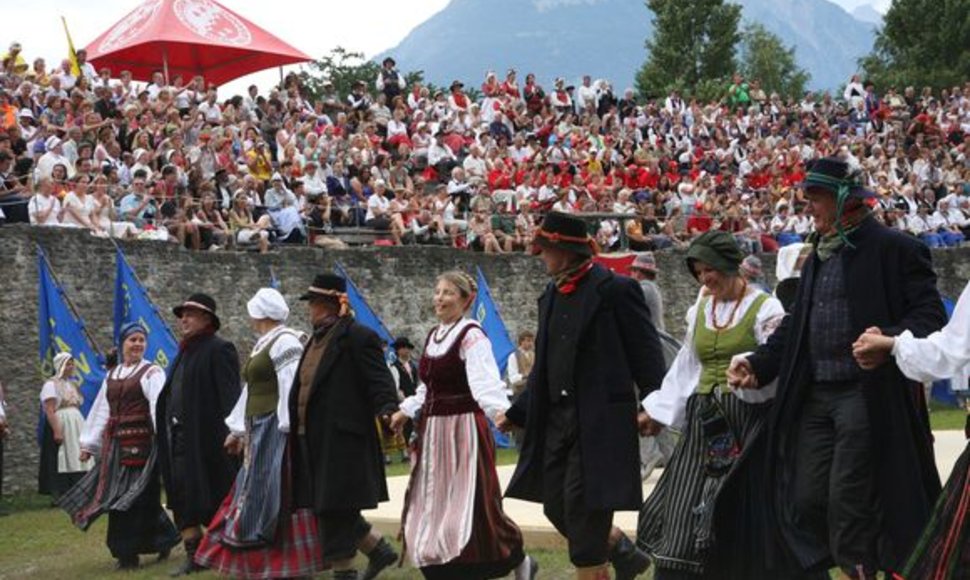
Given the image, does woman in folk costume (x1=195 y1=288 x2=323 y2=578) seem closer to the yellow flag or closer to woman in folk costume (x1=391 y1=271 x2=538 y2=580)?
woman in folk costume (x1=391 y1=271 x2=538 y2=580)

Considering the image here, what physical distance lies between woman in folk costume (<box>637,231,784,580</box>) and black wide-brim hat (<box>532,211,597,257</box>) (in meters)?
0.51

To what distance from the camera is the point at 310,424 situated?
9234mm

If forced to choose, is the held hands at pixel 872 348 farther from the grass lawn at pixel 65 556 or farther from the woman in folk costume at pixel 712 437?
the grass lawn at pixel 65 556

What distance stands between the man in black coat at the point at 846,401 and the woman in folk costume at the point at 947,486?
0.21m

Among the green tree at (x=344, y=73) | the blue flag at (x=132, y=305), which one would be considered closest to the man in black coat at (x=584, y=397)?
the blue flag at (x=132, y=305)

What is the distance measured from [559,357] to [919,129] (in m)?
27.5

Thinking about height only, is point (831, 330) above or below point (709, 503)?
above

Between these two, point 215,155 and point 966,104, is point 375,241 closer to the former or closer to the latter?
point 215,155

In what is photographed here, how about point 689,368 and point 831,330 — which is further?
point 689,368

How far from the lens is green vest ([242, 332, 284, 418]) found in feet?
31.8

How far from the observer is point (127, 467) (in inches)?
434

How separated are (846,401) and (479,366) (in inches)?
90.8

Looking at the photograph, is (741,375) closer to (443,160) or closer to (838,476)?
(838,476)

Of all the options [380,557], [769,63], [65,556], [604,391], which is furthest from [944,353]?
[769,63]
